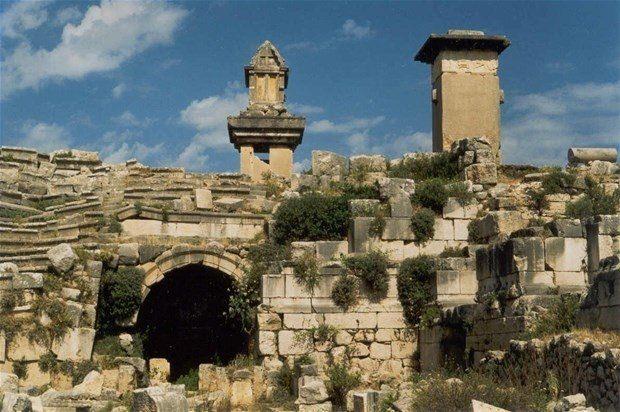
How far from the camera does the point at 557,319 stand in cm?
1160

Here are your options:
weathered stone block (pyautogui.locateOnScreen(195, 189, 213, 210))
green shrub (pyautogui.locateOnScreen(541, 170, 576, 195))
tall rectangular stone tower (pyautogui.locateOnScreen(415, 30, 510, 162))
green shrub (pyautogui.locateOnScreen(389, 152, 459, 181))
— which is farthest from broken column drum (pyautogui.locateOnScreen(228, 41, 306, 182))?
green shrub (pyautogui.locateOnScreen(541, 170, 576, 195))

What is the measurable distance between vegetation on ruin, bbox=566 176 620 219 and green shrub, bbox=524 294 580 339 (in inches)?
196

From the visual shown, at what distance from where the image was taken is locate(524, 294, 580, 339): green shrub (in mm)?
11391

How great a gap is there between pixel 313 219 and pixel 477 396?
853 cm

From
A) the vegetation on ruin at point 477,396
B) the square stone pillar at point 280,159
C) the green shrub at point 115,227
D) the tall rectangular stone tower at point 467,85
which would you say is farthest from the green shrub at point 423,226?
the square stone pillar at point 280,159

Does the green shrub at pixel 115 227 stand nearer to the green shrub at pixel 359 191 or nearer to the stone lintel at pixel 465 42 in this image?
the green shrub at pixel 359 191

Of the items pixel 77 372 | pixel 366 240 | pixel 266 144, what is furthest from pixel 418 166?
pixel 77 372

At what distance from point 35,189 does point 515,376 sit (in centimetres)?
1569

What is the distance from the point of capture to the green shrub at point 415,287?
1642 cm

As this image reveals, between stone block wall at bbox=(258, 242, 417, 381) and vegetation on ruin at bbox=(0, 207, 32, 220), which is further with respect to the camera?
vegetation on ruin at bbox=(0, 207, 32, 220)

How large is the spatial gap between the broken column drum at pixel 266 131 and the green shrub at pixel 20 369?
984cm

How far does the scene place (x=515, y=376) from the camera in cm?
1059

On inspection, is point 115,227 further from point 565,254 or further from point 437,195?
point 565,254

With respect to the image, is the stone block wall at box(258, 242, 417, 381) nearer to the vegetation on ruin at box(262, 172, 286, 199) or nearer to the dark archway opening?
the vegetation on ruin at box(262, 172, 286, 199)
